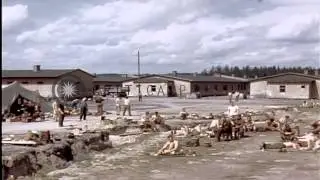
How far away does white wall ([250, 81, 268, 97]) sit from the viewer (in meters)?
85.1

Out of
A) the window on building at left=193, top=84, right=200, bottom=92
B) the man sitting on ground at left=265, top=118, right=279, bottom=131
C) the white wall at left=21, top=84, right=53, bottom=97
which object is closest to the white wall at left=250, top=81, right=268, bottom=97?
the window on building at left=193, top=84, right=200, bottom=92

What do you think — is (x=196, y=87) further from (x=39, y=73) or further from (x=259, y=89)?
(x=39, y=73)

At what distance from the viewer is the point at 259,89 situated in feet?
286

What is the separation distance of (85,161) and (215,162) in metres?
4.45

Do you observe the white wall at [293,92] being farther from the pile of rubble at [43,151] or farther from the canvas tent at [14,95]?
the pile of rubble at [43,151]

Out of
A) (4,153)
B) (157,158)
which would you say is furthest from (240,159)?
(4,153)

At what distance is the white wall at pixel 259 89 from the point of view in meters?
85.1

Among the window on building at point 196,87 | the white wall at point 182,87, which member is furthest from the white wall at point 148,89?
the window on building at point 196,87

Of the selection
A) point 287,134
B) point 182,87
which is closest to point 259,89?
point 182,87

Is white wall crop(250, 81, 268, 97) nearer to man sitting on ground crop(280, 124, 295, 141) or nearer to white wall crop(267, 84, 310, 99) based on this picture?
white wall crop(267, 84, 310, 99)

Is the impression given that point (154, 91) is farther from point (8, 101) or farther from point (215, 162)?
point (215, 162)

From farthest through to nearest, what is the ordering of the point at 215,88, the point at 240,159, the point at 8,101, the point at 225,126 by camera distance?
1. the point at 215,88
2. the point at 8,101
3. the point at 225,126
4. the point at 240,159

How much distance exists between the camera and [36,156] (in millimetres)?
17125

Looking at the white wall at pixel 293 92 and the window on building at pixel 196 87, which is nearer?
the white wall at pixel 293 92
